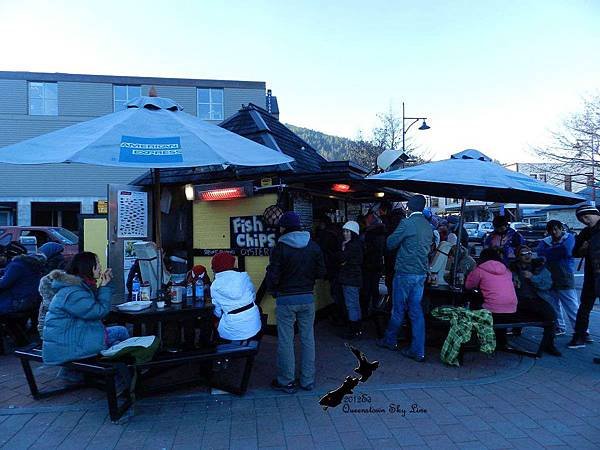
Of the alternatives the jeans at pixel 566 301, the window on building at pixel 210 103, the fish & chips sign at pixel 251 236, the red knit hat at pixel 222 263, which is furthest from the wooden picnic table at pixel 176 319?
the window on building at pixel 210 103

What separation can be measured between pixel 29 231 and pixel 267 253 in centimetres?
870

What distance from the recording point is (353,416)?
3842 mm

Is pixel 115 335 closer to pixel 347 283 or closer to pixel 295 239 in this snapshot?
pixel 295 239

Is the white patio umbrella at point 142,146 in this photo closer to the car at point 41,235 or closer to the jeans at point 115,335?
the jeans at point 115,335

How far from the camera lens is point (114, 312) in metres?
4.30

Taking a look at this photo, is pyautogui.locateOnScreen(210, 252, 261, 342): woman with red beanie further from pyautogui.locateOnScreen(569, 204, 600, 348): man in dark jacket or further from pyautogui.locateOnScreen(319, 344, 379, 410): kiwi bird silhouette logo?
pyautogui.locateOnScreen(569, 204, 600, 348): man in dark jacket

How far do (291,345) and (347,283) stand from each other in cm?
209

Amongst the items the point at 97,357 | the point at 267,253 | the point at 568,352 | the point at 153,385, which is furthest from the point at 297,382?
the point at 568,352

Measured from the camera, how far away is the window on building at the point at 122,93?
25109mm

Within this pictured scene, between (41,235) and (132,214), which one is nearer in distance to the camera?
(132,214)

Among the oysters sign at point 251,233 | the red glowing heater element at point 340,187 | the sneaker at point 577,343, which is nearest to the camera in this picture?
the sneaker at point 577,343

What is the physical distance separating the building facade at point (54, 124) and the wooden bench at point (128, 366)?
67.6ft

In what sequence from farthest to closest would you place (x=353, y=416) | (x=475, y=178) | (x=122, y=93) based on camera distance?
1. (x=122, y=93)
2. (x=475, y=178)
3. (x=353, y=416)

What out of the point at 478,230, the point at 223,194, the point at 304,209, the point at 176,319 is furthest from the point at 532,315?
the point at 478,230
